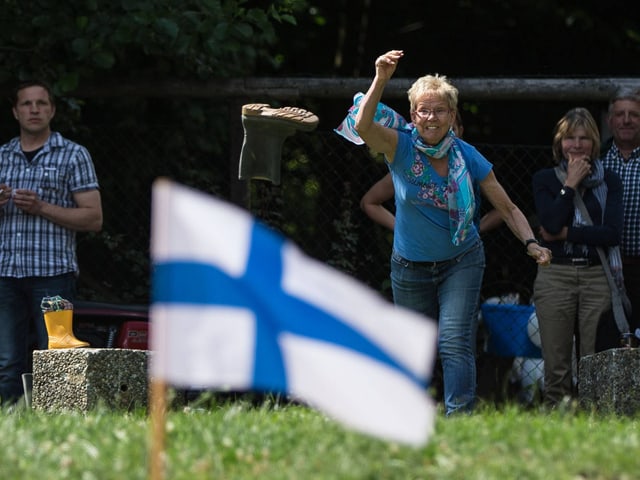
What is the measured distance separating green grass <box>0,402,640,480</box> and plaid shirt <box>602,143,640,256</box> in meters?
2.61

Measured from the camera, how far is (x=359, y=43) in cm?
1191

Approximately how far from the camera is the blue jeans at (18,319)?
758cm

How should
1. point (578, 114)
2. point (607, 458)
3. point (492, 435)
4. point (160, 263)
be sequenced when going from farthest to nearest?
point (578, 114)
point (492, 435)
point (607, 458)
point (160, 263)

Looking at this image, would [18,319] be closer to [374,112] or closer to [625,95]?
[374,112]

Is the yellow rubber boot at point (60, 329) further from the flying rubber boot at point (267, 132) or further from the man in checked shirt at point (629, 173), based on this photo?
the man in checked shirt at point (629, 173)

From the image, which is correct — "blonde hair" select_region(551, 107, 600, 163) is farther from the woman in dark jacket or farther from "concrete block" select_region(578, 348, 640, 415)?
"concrete block" select_region(578, 348, 640, 415)

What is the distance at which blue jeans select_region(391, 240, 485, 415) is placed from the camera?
21.2 feet

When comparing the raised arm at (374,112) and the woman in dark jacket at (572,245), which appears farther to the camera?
the woman in dark jacket at (572,245)

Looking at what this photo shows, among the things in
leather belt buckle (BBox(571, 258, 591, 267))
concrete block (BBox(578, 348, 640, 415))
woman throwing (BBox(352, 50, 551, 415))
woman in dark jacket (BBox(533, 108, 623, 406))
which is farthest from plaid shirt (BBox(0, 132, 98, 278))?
concrete block (BBox(578, 348, 640, 415))

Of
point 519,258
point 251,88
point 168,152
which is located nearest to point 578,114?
point 519,258

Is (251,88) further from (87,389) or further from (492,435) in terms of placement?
(492,435)

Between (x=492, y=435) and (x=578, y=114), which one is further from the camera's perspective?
(x=578, y=114)

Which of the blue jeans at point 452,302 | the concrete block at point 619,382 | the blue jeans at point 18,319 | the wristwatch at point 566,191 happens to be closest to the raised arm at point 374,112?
the blue jeans at point 452,302

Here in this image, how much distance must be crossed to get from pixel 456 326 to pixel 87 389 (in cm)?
188
